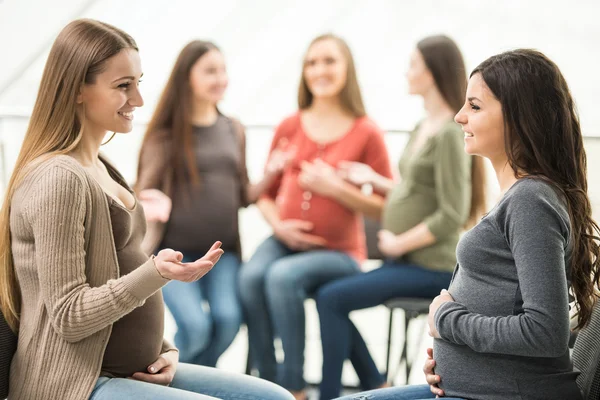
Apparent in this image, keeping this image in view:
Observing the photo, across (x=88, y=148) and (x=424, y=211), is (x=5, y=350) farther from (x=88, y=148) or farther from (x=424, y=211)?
(x=424, y=211)

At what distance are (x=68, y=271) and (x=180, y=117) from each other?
1.54m

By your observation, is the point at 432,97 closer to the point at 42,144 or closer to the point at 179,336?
the point at 179,336

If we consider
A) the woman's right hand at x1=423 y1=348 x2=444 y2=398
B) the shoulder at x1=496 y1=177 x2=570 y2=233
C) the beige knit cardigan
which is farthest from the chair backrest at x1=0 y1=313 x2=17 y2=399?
the shoulder at x1=496 y1=177 x2=570 y2=233

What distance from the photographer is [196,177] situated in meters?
2.86

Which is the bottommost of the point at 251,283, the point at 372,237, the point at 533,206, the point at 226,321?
the point at 226,321

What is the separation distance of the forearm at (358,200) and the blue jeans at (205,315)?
1.69 feet

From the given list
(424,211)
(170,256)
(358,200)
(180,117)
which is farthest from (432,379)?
(180,117)

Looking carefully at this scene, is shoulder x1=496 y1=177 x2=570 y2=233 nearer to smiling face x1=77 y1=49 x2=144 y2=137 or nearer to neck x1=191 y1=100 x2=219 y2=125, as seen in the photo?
smiling face x1=77 y1=49 x2=144 y2=137

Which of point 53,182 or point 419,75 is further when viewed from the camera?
point 419,75

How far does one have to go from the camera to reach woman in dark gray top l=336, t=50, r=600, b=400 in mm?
1308

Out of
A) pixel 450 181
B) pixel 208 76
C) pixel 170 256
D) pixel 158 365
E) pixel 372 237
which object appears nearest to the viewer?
pixel 170 256

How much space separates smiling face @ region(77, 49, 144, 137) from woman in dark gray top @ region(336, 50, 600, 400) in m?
0.70

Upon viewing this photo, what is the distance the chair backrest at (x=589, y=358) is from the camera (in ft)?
4.93

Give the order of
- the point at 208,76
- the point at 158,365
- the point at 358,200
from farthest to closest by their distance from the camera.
Answer: 1. the point at 208,76
2. the point at 358,200
3. the point at 158,365
